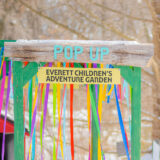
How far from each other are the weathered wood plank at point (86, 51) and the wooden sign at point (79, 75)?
2.9 inches

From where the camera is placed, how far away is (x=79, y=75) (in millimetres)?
1632

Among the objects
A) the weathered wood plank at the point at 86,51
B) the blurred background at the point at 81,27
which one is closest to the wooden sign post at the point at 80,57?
the weathered wood plank at the point at 86,51

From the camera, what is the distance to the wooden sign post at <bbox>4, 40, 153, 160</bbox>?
157cm

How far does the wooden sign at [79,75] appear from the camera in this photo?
1.63 m

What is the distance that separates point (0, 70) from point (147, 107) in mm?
5233

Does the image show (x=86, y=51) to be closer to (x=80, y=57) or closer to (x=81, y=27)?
(x=80, y=57)

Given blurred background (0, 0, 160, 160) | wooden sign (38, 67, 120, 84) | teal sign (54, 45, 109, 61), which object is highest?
blurred background (0, 0, 160, 160)

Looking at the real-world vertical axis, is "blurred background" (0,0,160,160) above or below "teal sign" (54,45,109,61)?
above

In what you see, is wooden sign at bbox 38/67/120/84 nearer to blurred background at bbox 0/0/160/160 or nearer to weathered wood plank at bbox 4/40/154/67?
weathered wood plank at bbox 4/40/154/67

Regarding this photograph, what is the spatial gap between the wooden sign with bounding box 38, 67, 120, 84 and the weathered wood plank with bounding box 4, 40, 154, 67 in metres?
0.07

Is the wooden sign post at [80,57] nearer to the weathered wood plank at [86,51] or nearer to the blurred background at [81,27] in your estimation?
the weathered wood plank at [86,51]

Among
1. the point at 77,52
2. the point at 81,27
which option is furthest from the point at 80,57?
the point at 81,27

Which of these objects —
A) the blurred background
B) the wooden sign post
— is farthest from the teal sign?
the blurred background

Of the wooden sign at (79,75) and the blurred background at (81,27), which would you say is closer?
the wooden sign at (79,75)
